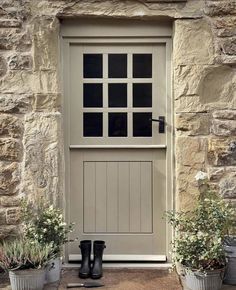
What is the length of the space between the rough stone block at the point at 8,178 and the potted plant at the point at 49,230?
0.15 meters

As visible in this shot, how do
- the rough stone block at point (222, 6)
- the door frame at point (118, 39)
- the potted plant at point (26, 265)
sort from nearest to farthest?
1. the potted plant at point (26, 265)
2. the rough stone block at point (222, 6)
3. the door frame at point (118, 39)

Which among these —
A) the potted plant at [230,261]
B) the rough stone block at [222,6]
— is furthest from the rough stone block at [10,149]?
the rough stone block at [222,6]

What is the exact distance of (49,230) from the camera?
12.6ft

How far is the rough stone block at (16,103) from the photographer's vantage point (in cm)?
404

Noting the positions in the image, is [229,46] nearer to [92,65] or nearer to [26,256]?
[92,65]

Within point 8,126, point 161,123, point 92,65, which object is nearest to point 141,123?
point 161,123

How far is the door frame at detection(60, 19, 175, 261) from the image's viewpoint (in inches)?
164

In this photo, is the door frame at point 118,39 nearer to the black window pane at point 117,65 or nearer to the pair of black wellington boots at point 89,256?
the black window pane at point 117,65

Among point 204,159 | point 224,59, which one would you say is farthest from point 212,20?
point 204,159

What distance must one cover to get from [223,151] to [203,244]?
81 cm

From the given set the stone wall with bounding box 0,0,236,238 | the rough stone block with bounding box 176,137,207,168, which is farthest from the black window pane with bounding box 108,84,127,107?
the rough stone block with bounding box 176,137,207,168

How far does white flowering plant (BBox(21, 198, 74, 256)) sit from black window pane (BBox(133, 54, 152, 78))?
1316mm

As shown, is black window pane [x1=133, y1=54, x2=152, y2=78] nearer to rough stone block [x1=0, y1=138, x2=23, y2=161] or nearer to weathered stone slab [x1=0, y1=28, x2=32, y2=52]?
weathered stone slab [x1=0, y1=28, x2=32, y2=52]

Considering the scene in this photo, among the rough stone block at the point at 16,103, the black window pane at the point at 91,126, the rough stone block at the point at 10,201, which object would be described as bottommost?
the rough stone block at the point at 10,201
